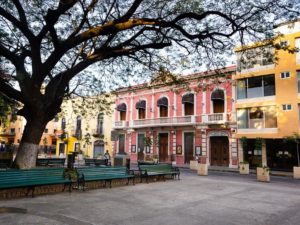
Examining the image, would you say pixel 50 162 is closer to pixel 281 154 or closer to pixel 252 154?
pixel 252 154

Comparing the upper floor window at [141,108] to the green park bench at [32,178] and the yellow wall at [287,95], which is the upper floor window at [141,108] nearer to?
the yellow wall at [287,95]

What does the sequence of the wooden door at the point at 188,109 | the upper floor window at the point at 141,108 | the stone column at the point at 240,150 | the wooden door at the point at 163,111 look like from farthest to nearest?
the upper floor window at the point at 141,108 < the wooden door at the point at 163,111 < the wooden door at the point at 188,109 < the stone column at the point at 240,150

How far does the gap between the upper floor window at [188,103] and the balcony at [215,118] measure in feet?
7.48

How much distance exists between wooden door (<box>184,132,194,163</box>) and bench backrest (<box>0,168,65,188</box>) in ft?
66.6

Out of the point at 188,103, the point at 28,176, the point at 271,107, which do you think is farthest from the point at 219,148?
the point at 28,176

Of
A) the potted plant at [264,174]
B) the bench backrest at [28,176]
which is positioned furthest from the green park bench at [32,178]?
the potted plant at [264,174]

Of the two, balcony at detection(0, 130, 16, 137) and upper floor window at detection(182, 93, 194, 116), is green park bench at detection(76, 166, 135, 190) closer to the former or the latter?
upper floor window at detection(182, 93, 194, 116)

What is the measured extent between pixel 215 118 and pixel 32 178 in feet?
67.2

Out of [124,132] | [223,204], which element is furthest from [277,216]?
[124,132]

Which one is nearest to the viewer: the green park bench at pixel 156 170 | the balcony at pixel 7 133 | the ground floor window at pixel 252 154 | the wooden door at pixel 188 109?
the green park bench at pixel 156 170

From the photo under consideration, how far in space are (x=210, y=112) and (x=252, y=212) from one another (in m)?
20.3

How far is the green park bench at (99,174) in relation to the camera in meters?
10.2

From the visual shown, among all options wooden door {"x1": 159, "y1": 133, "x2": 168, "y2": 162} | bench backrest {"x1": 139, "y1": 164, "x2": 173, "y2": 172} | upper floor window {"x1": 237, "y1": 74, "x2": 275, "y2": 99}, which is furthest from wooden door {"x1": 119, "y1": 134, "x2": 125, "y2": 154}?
bench backrest {"x1": 139, "y1": 164, "x2": 173, "y2": 172}

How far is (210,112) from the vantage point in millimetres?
27312
